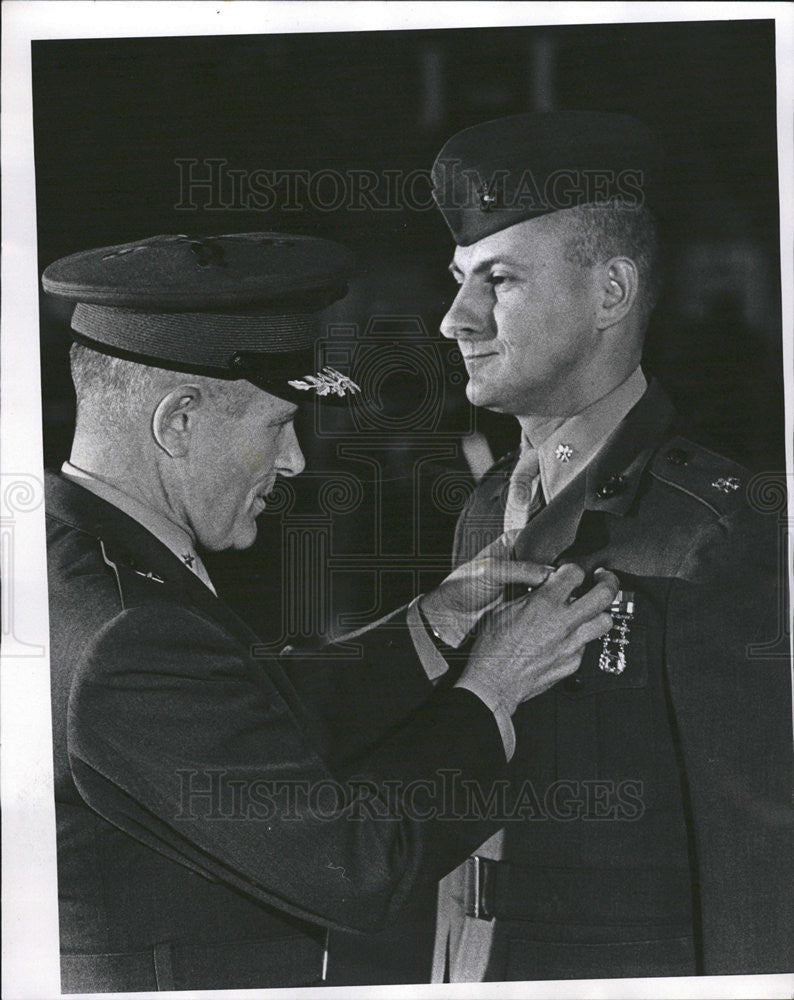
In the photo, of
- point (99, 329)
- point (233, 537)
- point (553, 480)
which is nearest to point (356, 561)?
point (233, 537)

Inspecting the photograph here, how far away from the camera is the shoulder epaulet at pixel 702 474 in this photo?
2449mm

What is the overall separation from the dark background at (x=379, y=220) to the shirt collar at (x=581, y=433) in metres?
0.09

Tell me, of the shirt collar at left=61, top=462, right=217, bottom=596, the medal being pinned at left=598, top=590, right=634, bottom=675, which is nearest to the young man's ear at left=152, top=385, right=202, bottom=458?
the shirt collar at left=61, top=462, right=217, bottom=596

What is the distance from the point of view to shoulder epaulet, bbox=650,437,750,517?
2.45 meters

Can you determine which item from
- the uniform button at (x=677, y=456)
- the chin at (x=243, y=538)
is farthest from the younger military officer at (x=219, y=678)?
the uniform button at (x=677, y=456)

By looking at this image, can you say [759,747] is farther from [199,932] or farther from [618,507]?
[199,932]

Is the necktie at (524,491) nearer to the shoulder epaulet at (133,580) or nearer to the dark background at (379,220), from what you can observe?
the dark background at (379,220)

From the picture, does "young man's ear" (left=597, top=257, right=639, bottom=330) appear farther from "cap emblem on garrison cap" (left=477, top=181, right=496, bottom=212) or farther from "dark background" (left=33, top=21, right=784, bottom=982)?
"cap emblem on garrison cap" (left=477, top=181, right=496, bottom=212)

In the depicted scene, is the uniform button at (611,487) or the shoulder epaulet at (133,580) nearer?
the shoulder epaulet at (133,580)

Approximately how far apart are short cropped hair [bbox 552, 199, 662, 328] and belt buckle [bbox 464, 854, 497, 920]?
4.33 feet

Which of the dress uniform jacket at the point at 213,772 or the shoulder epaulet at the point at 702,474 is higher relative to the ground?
the shoulder epaulet at the point at 702,474

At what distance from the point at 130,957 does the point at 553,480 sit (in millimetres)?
1487

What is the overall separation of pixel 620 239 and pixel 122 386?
47.5 inches

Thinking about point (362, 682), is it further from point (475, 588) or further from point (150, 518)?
point (150, 518)
